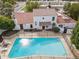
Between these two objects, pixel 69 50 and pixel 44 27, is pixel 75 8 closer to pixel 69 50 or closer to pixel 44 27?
pixel 44 27

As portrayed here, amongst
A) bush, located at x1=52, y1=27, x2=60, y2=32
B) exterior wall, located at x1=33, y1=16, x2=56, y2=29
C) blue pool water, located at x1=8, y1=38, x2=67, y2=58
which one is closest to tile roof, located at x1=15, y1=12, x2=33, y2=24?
exterior wall, located at x1=33, y1=16, x2=56, y2=29

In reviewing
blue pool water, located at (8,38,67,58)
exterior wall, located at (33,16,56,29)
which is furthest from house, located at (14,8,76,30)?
blue pool water, located at (8,38,67,58)

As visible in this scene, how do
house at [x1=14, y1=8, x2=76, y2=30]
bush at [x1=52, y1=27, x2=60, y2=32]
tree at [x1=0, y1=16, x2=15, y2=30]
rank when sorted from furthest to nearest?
1. house at [x1=14, y1=8, x2=76, y2=30]
2. bush at [x1=52, y1=27, x2=60, y2=32]
3. tree at [x1=0, y1=16, x2=15, y2=30]

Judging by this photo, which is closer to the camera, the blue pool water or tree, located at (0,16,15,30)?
the blue pool water

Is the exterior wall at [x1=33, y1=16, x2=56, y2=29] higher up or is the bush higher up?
the exterior wall at [x1=33, y1=16, x2=56, y2=29]

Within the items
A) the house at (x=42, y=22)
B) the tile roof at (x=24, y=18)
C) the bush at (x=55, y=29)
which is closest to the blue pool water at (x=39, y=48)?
the bush at (x=55, y=29)

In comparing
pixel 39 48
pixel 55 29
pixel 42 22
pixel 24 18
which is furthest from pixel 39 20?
pixel 39 48

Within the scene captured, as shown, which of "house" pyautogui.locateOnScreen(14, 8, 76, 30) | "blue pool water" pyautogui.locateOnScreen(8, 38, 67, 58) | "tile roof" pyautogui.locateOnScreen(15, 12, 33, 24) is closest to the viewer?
"blue pool water" pyautogui.locateOnScreen(8, 38, 67, 58)

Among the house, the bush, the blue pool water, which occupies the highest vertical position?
the house

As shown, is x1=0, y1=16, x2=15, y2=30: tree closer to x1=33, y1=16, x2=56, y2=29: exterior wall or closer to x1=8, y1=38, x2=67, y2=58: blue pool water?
x1=8, y1=38, x2=67, y2=58: blue pool water
